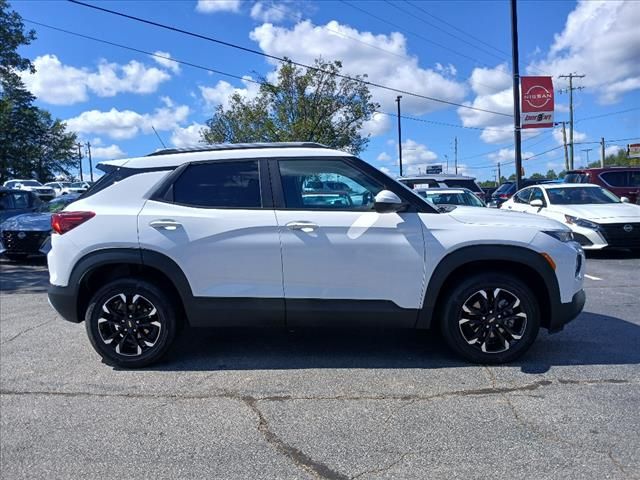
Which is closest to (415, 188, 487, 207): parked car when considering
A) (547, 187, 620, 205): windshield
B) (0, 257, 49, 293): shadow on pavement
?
(547, 187, 620, 205): windshield

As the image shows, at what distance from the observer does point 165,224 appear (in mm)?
4332

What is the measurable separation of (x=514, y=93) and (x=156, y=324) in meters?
15.3

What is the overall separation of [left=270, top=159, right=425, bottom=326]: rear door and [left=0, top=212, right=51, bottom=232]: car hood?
8.48 m

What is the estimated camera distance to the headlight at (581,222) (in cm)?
1007

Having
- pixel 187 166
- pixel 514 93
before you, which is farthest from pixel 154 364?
pixel 514 93

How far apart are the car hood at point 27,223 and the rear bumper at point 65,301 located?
7170 millimetres

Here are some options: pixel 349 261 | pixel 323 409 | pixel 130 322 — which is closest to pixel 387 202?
pixel 349 261

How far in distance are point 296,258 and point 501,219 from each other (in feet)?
5.89

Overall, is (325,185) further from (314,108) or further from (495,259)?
(314,108)

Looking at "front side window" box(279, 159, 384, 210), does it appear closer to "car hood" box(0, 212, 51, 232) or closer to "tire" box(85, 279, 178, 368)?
"tire" box(85, 279, 178, 368)

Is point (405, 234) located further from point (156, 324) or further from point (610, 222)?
point (610, 222)

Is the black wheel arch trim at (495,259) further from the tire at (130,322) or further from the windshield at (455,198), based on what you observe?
the windshield at (455,198)

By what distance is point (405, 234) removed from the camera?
13.9 ft

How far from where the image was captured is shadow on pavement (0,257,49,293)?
855cm
